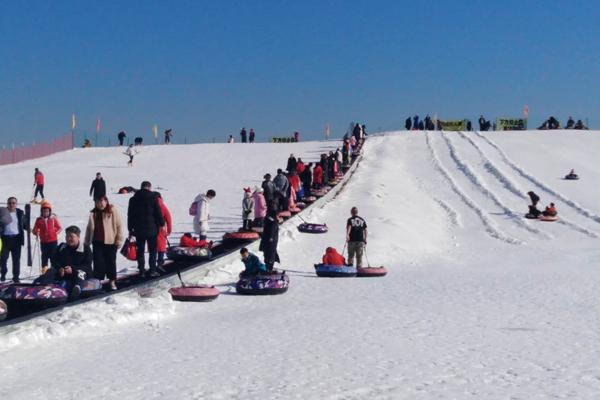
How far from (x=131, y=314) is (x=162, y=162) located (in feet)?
123

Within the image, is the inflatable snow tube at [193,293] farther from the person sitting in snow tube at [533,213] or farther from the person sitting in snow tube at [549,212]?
the person sitting in snow tube at [549,212]

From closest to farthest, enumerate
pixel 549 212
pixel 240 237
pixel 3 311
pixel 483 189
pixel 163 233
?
1. pixel 3 311
2. pixel 163 233
3. pixel 240 237
4. pixel 549 212
5. pixel 483 189

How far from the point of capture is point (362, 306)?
43.2 ft

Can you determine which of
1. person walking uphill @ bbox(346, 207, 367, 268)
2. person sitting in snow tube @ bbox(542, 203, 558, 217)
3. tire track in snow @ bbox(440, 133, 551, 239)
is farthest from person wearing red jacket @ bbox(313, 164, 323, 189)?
person walking uphill @ bbox(346, 207, 367, 268)

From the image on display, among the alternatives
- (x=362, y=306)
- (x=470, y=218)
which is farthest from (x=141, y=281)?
(x=470, y=218)

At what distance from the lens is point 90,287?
39.1 ft

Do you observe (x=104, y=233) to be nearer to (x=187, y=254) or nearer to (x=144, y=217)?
(x=144, y=217)

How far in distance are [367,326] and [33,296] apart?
4268 mm

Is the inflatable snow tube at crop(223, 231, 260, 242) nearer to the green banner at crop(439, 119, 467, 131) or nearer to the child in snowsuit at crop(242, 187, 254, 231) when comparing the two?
the child in snowsuit at crop(242, 187, 254, 231)

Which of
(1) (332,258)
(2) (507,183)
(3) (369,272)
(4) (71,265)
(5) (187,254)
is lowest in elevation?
(3) (369,272)

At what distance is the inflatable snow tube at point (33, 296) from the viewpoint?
11.1 meters

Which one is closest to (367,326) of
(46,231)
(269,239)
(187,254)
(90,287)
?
(90,287)

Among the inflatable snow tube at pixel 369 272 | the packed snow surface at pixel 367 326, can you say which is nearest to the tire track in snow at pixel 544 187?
the packed snow surface at pixel 367 326

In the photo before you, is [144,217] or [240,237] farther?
[240,237]
